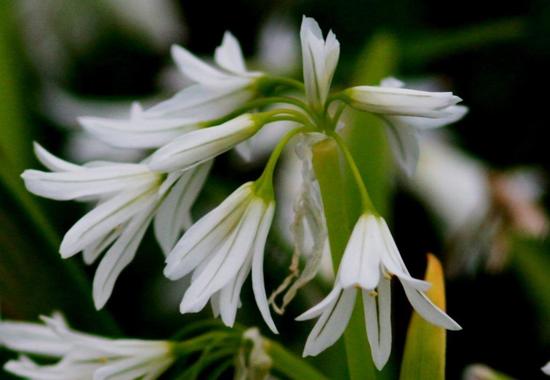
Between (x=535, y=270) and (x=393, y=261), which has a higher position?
(x=393, y=261)

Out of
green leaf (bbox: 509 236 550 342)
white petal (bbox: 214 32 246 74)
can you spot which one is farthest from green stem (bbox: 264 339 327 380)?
green leaf (bbox: 509 236 550 342)

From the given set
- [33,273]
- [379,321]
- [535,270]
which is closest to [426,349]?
[379,321]

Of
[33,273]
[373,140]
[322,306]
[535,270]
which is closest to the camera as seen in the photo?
[322,306]

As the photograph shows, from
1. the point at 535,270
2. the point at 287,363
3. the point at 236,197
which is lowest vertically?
the point at 535,270

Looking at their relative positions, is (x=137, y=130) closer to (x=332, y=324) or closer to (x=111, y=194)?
(x=111, y=194)

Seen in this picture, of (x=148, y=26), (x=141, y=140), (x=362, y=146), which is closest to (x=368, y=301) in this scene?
(x=141, y=140)

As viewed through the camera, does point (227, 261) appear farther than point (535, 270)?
No

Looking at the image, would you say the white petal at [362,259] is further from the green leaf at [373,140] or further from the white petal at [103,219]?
the green leaf at [373,140]
